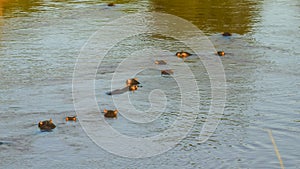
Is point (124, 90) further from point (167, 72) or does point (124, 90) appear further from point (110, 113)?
point (110, 113)

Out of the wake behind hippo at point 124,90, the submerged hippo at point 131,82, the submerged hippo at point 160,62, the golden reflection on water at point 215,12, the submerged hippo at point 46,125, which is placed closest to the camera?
the submerged hippo at point 46,125

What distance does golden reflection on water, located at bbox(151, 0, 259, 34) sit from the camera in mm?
31237

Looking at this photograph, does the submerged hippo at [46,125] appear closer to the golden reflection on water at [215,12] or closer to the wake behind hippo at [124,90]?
the wake behind hippo at [124,90]

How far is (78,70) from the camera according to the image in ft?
77.2

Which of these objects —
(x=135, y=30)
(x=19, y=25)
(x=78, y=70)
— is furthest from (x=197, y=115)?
(x=19, y=25)

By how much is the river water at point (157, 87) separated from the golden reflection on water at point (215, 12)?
57 mm

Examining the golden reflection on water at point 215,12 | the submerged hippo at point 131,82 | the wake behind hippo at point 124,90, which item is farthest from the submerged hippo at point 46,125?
the golden reflection on water at point 215,12

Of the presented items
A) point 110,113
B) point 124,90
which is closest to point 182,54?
point 124,90

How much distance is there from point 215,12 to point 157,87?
14712 mm

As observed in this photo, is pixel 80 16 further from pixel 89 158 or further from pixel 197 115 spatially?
pixel 89 158

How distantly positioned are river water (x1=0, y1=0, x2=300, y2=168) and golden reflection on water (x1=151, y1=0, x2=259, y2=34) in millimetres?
57

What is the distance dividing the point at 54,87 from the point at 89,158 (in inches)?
247

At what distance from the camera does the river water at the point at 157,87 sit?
15570 millimetres

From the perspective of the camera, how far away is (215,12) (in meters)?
35.0
